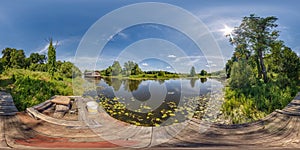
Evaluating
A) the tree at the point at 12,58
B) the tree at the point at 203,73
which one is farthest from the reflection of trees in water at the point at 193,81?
the tree at the point at 12,58

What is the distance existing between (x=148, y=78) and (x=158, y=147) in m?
1.27

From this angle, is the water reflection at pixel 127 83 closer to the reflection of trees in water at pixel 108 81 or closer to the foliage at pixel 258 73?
the reflection of trees in water at pixel 108 81

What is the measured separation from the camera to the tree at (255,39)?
3.12m

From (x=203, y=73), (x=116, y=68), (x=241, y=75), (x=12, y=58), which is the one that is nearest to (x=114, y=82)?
(x=116, y=68)

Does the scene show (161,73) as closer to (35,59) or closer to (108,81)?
(108,81)

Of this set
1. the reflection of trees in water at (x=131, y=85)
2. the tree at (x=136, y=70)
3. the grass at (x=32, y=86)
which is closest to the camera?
the tree at (x=136, y=70)

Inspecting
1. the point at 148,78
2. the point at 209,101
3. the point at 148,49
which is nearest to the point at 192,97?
the point at 209,101

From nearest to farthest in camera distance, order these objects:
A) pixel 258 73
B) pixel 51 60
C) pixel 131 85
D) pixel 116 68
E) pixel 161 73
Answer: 1. pixel 161 73
2. pixel 116 68
3. pixel 258 73
4. pixel 131 85
5. pixel 51 60

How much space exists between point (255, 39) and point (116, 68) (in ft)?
6.65

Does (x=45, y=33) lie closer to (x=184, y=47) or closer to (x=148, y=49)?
(x=148, y=49)

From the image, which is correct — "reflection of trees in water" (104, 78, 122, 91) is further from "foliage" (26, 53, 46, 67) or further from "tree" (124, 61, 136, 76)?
"foliage" (26, 53, 46, 67)

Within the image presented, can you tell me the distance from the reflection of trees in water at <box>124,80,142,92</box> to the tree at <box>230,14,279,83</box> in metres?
1.46

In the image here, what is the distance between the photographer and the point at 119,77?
3.24 meters

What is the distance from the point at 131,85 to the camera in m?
3.36
